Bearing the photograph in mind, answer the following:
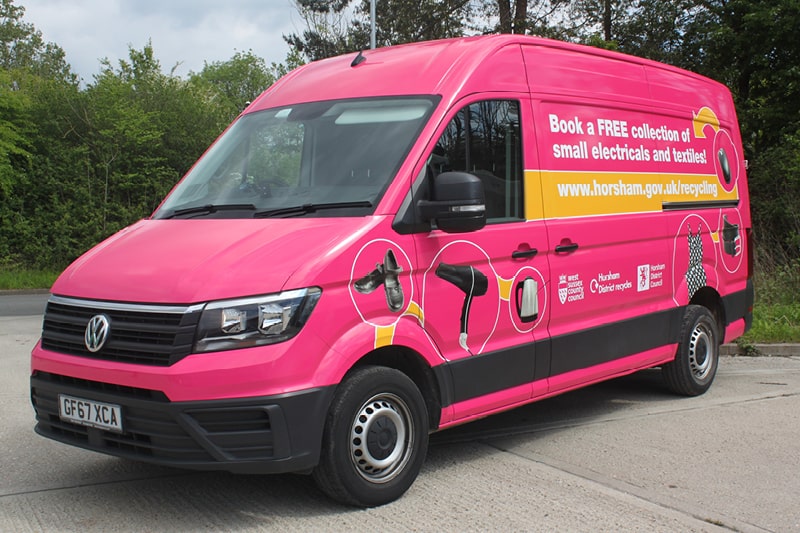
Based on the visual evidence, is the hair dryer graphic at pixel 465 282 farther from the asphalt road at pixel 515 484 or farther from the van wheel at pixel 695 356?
the van wheel at pixel 695 356

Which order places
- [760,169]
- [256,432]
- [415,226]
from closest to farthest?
[256,432]
[415,226]
[760,169]

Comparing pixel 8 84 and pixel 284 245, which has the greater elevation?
pixel 8 84

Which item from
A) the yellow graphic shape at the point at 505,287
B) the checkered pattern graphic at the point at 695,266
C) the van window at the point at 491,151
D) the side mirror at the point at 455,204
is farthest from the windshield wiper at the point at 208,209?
the checkered pattern graphic at the point at 695,266

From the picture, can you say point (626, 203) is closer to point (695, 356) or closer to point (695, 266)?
point (695, 266)

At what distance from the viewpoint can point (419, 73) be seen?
5207mm

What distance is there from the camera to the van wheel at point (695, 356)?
705 centimetres

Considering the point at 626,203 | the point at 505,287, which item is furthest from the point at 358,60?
the point at 626,203

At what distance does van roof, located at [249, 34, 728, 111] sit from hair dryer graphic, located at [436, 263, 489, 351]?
1.03 m

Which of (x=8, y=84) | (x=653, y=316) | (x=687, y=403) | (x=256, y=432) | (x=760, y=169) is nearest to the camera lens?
(x=256, y=432)

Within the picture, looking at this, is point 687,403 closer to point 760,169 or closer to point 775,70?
point 760,169

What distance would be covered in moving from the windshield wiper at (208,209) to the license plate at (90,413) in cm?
124

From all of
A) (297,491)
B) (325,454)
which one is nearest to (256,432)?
(325,454)

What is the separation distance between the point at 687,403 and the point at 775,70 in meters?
17.1

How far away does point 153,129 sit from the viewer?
23406 mm
